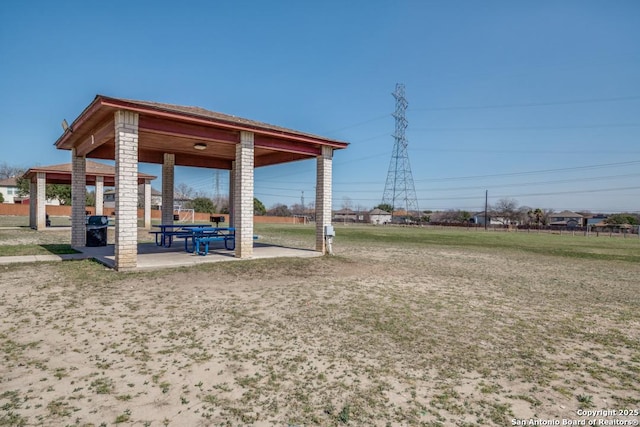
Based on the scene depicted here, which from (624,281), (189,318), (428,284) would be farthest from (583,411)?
(624,281)

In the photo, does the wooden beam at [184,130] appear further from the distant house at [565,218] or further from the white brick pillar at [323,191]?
the distant house at [565,218]

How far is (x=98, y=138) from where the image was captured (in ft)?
33.2

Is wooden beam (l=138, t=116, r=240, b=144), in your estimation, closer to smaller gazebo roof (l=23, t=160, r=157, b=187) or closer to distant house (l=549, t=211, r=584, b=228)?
smaller gazebo roof (l=23, t=160, r=157, b=187)

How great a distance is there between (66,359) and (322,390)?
2.67 meters

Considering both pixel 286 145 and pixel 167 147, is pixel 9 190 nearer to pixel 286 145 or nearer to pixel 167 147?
pixel 167 147

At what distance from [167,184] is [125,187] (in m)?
7.99

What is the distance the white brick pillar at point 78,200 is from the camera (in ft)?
41.1

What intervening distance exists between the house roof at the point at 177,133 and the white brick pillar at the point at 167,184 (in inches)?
17.7

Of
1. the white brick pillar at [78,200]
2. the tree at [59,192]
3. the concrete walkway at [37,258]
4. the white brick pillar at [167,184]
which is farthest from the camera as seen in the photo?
the tree at [59,192]

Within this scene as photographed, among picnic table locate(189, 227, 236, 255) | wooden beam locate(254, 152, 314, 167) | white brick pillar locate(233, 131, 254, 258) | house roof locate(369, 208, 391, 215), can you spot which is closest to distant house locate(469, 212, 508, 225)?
house roof locate(369, 208, 391, 215)

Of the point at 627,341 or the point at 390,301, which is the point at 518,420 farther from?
the point at 390,301

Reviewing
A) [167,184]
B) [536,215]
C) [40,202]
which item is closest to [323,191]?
[167,184]

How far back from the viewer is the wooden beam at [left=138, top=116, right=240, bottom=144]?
8828 mm

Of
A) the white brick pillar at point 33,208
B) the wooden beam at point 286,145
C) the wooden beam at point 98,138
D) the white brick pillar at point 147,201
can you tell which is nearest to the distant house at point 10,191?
the white brick pillar at point 33,208
